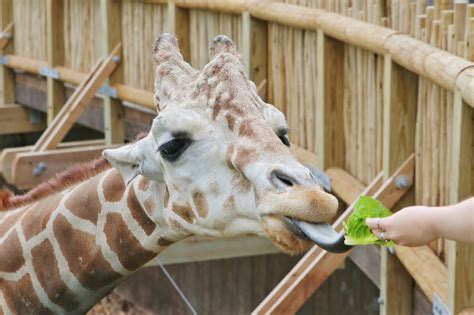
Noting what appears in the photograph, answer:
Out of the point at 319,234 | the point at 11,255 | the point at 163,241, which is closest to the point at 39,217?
the point at 11,255

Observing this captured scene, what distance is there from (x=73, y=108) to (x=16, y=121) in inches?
146

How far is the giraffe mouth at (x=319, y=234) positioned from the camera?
153 inches

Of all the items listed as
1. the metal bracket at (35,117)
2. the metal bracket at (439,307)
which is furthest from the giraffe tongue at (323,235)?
the metal bracket at (35,117)

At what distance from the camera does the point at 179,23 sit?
11305 mm

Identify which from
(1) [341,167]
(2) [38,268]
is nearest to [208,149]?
(2) [38,268]

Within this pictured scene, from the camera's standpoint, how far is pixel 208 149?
4418 millimetres

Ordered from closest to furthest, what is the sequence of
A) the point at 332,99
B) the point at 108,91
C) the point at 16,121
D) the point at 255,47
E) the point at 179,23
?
the point at 332,99
the point at 255,47
the point at 179,23
the point at 108,91
the point at 16,121

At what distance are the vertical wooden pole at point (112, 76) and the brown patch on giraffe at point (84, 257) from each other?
293 inches

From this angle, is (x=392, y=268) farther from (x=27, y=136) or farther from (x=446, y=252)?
(x=27, y=136)

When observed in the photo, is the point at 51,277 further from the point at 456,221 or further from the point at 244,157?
the point at 456,221

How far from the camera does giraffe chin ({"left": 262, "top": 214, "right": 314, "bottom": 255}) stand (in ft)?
13.2

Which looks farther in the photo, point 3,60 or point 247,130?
point 3,60

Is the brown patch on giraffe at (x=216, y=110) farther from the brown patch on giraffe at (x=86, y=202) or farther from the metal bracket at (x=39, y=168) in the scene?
the metal bracket at (x=39, y=168)

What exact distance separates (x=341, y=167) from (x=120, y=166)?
4.05 m
